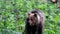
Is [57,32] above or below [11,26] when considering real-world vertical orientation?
below

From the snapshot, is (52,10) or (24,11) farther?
(52,10)

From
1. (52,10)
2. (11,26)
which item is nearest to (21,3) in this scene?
(11,26)

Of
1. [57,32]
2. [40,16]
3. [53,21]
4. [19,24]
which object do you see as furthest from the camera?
[53,21]

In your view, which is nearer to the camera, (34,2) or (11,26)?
(11,26)

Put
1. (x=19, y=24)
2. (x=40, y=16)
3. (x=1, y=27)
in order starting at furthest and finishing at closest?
(x=19, y=24) → (x=1, y=27) → (x=40, y=16)

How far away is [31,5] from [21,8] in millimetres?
440

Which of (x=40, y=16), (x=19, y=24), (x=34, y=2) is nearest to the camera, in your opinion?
(x=40, y=16)

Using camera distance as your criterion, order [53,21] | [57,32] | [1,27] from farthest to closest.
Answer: [53,21] < [57,32] < [1,27]

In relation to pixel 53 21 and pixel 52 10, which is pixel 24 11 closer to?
pixel 53 21

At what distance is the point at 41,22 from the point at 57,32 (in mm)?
1768

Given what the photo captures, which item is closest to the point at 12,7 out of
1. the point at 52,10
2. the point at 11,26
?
the point at 11,26

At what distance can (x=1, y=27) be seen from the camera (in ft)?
19.2

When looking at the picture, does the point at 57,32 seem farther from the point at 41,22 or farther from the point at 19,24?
the point at 41,22

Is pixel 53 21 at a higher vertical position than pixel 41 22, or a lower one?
lower
